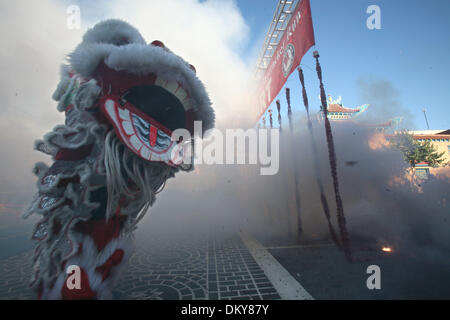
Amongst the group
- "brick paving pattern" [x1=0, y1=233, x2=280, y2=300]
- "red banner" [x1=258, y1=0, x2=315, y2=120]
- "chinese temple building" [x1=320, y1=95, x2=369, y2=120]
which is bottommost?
"brick paving pattern" [x1=0, y1=233, x2=280, y2=300]

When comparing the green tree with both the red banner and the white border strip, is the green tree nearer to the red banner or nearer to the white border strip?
the red banner

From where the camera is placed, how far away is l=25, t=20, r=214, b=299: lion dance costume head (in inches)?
66.8

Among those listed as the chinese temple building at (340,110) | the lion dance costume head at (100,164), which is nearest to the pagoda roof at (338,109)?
the chinese temple building at (340,110)

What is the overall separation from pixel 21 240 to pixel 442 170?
31.1 metres

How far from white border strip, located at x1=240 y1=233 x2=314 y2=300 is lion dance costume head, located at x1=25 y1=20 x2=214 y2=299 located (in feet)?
7.20

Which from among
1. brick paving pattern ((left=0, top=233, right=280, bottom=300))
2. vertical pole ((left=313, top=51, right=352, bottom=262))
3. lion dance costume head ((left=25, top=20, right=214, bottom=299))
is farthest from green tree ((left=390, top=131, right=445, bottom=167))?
lion dance costume head ((left=25, top=20, right=214, bottom=299))

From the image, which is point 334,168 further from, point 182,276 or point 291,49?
point 182,276

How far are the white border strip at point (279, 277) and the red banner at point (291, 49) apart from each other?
14.5ft

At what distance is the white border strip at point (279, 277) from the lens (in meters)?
2.44

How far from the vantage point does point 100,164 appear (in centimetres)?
178

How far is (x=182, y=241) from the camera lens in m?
5.71

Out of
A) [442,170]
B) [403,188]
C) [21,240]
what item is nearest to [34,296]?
[21,240]

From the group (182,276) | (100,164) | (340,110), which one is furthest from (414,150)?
(100,164)
